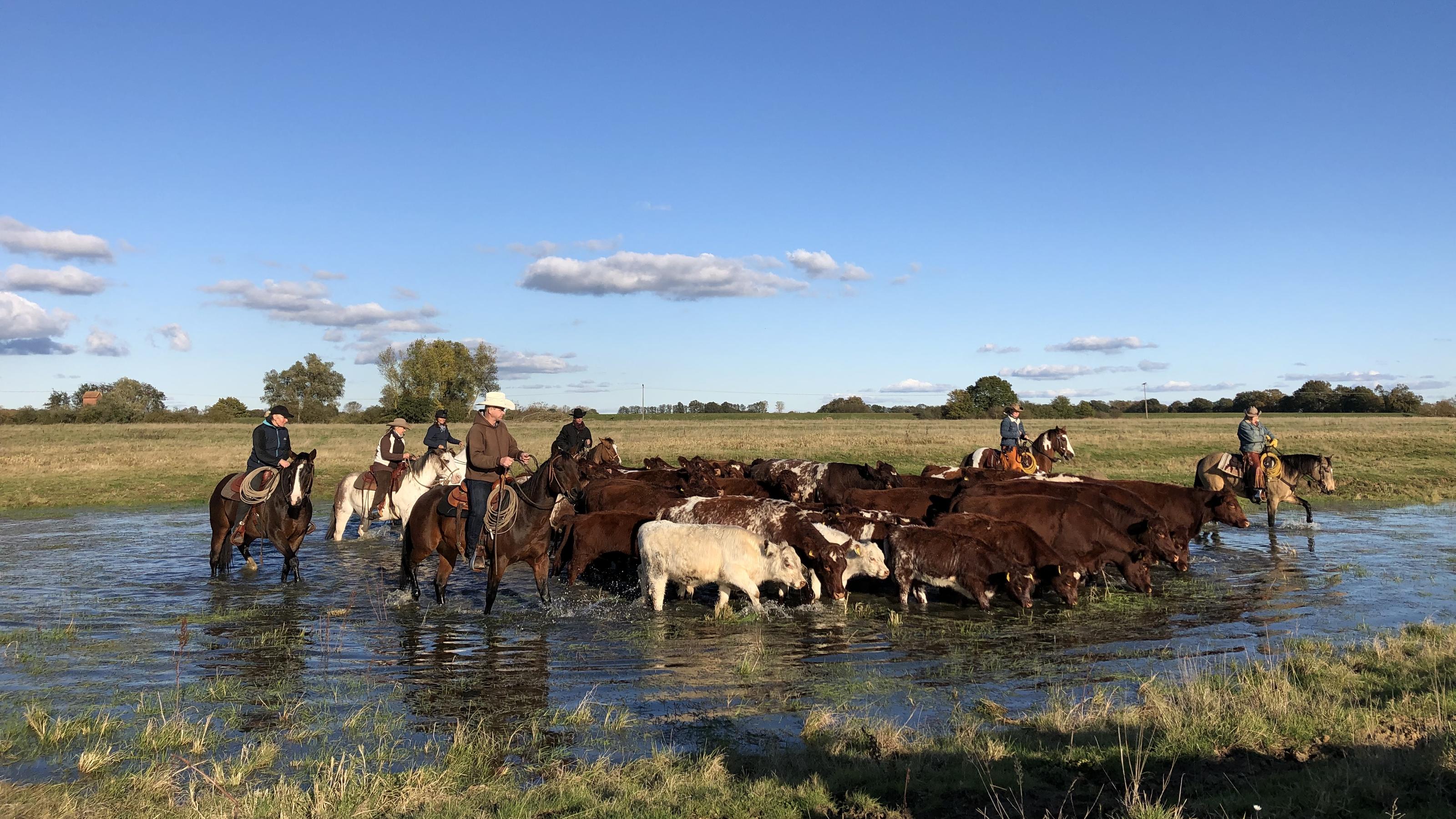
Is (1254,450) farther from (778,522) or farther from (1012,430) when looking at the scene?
(778,522)

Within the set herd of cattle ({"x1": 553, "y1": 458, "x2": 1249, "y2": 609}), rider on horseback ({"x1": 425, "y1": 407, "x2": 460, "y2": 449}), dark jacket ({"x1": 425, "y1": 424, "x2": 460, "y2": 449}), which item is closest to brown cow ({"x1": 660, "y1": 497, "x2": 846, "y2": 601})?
herd of cattle ({"x1": 553, "y1": 458, "x2": 1249, "y2": 609})

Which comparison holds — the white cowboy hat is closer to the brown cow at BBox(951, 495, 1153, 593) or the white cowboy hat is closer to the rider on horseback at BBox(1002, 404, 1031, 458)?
the brown cow at BBox(951, 495, 1153, 593)

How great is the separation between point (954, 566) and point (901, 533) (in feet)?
2.58

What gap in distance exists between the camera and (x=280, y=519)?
12.7 meters

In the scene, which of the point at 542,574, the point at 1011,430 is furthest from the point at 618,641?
the point at 1011,430

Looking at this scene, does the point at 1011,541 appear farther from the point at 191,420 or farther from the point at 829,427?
the point at 191,420

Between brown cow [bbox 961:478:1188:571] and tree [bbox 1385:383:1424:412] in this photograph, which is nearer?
brown cow [bbox 961:478:1188:571]

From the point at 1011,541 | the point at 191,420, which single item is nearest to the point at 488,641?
the point at 1011,541

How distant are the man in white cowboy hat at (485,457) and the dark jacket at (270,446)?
4.18 meters

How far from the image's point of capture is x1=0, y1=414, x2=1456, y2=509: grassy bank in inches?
995

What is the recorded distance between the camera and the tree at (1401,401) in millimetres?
99188

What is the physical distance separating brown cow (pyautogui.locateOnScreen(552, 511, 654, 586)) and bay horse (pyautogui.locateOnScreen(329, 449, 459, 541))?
3.61 meters

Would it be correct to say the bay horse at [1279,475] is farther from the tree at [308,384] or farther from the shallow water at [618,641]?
the tree at [308,384]

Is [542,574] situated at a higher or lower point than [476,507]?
lower
